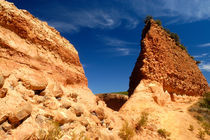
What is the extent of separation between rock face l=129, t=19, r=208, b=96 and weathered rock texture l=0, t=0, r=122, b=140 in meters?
4.58

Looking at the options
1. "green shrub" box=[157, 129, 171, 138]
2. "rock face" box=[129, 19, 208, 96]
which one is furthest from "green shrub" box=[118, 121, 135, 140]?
"rock face" box=[129, 19, 208, 96]

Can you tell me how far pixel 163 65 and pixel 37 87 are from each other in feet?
26.3

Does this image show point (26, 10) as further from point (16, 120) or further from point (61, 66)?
point (16, 120)

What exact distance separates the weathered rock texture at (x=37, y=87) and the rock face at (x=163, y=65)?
4583mm

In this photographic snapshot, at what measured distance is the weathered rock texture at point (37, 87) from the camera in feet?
7.87

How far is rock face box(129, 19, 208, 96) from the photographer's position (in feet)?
28.7

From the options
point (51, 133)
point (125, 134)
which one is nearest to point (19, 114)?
point (51, 133)

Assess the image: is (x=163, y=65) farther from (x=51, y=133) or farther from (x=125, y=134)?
(x=51, y=133)

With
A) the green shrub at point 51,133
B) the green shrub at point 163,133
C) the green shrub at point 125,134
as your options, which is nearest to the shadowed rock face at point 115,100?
the green shrub at point 163,133

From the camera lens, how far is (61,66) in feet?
15.2

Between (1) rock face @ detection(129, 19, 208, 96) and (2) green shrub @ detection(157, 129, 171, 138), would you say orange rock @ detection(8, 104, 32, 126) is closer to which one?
(2) green shrub @ detection(157, 129, 171, 138)

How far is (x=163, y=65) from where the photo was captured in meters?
9.17

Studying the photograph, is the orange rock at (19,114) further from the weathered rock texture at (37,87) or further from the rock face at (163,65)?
the rock face at (163,65)

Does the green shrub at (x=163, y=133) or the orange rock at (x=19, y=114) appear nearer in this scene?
the orange rock at (x=19, y=114)
